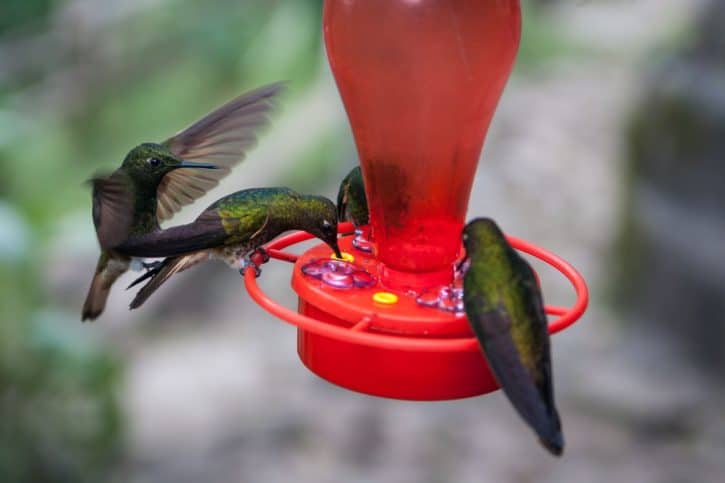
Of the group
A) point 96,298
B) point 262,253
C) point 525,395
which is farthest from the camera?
point 96,298

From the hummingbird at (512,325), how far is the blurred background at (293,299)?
276 cm

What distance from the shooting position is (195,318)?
8.34 meters

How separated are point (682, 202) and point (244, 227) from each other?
12.8ft

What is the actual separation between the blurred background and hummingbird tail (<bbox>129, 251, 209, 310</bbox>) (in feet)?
6.85

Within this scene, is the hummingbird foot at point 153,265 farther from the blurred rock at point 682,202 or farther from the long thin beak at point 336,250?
the blurred rock at point 682,202

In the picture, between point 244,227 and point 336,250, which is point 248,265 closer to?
point 244,227

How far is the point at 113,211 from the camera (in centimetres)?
254

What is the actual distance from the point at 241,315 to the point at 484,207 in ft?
7.45

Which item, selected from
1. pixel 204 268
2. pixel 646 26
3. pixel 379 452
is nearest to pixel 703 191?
pixel 379 452

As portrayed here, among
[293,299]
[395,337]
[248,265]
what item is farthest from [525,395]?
[293,299]

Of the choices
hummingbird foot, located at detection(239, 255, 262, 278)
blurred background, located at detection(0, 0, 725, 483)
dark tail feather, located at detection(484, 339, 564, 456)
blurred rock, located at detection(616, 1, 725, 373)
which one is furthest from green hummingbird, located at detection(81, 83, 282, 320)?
blurred rock, located at detection(616, 1, 725, 373)

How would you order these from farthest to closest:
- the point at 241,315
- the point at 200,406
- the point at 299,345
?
the point at 241,315 → the point at 200,406 → the point at 299,345

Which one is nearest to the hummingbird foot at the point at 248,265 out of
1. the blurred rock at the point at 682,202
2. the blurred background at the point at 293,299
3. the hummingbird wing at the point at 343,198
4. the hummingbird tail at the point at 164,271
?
the hummingbird tail at the point at 164,271

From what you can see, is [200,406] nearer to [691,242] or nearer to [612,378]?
[612,378]
